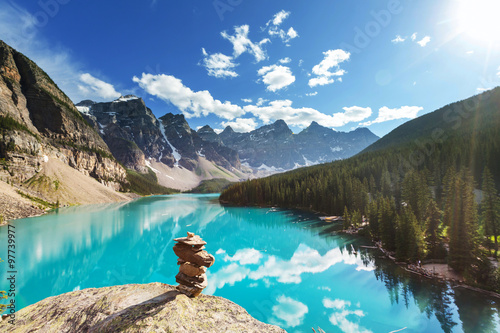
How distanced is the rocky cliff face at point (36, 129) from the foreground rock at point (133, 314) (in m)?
92.4

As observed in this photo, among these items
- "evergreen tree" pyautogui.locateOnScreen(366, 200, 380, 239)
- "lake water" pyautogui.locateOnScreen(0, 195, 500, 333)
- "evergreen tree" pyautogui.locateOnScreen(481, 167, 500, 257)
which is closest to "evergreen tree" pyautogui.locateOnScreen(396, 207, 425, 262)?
"lake water" pyautogui.locateOnScreen(0, 195, 500, 333)

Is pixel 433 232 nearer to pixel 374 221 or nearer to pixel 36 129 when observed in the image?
pixel 374 221

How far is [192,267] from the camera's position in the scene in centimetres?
972

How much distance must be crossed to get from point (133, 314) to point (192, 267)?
2.83m

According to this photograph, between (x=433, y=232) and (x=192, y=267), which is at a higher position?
(x=192, y=267)

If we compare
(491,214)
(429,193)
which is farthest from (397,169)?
(491,214)

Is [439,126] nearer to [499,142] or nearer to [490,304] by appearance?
[499,142]

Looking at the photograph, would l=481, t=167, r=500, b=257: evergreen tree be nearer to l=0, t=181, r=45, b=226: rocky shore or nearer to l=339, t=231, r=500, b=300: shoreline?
l=339, t=231, r=500, b=300: shoreline

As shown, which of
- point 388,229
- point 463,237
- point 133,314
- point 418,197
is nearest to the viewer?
point 133,314

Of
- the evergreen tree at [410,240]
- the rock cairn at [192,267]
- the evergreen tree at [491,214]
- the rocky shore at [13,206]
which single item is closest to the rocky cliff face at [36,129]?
the rocky shore at [13,206]

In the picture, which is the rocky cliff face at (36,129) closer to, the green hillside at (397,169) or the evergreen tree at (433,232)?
the green hillside at (397,169)

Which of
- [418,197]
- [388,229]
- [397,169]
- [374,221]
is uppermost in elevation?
[397,169]

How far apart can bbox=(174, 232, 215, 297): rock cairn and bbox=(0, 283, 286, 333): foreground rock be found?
43 centimetres

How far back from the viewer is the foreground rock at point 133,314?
275 inches
